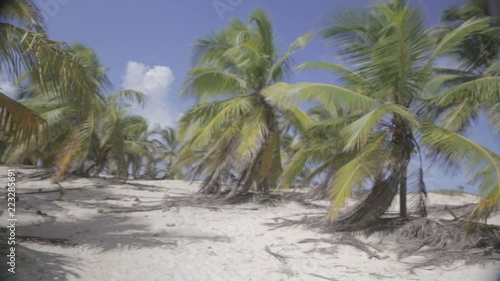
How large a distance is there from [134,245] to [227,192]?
22.6 ft

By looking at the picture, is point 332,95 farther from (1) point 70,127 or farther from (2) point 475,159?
(1) point 70,127

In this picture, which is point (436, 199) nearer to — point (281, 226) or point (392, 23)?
point (281, 226)

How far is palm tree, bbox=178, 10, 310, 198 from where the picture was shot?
10820 millimetres

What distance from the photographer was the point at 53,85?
5055 mm

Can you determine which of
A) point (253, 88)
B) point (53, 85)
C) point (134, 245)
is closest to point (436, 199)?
point (253, 88)

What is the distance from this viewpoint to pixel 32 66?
4699mm

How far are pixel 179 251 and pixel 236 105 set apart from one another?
19.4ft

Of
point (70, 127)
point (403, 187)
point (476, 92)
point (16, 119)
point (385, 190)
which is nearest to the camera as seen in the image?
point (16, 119)

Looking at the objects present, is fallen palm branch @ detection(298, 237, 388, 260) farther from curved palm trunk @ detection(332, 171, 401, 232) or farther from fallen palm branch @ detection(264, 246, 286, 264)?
fallen palm branch @ detection(264, 246, 286, 264)

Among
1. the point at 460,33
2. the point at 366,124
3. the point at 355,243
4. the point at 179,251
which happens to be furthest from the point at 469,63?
the point at 179,251

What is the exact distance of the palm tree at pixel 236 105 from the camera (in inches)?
426

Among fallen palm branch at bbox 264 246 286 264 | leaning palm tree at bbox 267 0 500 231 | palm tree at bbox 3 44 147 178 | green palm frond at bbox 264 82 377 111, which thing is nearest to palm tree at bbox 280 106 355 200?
leaning palm tree at bbox 267 0 500 231

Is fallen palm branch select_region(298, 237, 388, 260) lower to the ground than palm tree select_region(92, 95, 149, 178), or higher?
lower

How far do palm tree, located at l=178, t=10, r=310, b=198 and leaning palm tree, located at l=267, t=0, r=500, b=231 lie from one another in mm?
3361
